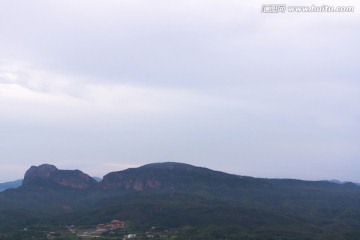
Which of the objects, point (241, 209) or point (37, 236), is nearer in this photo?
point (37, 236)

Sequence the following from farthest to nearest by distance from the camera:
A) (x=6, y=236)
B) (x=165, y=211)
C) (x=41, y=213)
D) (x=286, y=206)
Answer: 1. (x=286, y=206)
2. (x=41, y=213)
3. (x=165, y=211)
4. (x=6, y=236)

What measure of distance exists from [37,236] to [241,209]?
60.4 m

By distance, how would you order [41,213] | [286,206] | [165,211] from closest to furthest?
[165,211] < [41,213] < [286,206]

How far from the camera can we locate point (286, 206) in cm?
18500

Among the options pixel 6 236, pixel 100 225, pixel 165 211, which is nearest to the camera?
pixel 6 236

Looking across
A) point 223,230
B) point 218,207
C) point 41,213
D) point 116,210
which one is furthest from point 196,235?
point 41,213

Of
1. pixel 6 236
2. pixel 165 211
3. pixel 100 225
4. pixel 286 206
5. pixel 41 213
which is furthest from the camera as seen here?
pixel 286 206

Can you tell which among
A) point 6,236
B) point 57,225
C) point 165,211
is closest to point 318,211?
point 165,211

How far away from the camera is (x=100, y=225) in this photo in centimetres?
14088

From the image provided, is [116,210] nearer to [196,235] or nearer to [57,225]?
[57,225]

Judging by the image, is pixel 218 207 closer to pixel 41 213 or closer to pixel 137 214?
pixel 137 214

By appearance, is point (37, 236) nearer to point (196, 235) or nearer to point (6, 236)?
point (6, 236)

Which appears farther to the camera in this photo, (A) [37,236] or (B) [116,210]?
(B) [116,210]

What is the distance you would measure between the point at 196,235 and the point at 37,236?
→ 1525 inches
